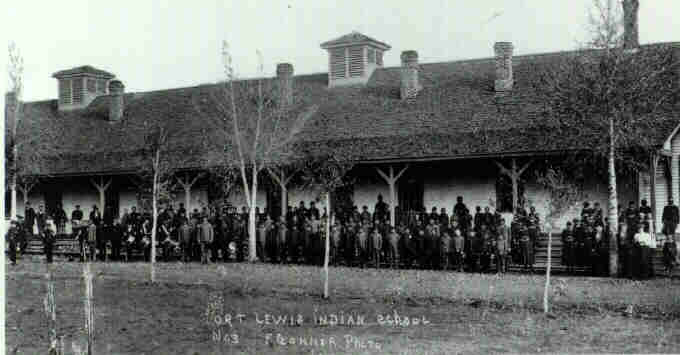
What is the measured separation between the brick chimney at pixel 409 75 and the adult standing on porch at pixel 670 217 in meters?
10.4

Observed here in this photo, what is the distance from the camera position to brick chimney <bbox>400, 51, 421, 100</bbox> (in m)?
27.5

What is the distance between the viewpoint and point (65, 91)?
35.3m

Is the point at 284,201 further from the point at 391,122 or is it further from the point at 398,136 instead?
the point at 391,122

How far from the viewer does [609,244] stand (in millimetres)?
17703

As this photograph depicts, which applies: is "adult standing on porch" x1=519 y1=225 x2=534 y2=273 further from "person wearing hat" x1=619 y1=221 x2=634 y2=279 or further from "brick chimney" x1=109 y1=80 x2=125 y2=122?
"brick chimney" x1=109 y1=80 x2=125 y2=122

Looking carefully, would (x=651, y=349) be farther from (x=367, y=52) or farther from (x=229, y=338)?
(x=367, y=52)

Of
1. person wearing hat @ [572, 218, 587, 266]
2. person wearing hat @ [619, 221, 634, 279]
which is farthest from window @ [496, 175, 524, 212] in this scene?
person wearing hat @ [619, 221, 634, 279]

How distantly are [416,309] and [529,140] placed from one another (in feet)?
34.0

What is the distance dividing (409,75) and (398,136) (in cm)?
357

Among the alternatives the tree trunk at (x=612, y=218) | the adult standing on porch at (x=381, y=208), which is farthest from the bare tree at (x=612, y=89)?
the adult standing on porch at (x=381, y=208)

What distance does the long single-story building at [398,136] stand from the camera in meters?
22.1

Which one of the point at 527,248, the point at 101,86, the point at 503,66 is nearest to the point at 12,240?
the point at 527,248

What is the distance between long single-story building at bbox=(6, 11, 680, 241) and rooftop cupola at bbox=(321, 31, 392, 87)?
42 millimetres

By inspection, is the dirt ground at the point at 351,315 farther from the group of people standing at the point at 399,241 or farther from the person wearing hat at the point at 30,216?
the person wearing hat at the point at 30,216
